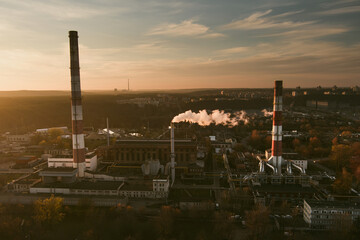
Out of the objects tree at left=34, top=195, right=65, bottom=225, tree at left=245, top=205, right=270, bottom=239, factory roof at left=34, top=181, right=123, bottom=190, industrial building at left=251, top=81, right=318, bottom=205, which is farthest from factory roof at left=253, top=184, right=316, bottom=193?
tree at left=34, top=195, right=65, bottom=225

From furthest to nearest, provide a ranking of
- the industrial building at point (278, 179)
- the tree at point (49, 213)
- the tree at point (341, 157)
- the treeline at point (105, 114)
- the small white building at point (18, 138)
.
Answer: the treeline at point (105, 114)
the small white building at point (18, 138)
the tree at point (341, 157)
the industrial building at point (278, 179)
the tree at point (49, 213)

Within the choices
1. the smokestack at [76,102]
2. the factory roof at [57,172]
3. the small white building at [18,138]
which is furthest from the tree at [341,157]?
the small white building at [18,138]

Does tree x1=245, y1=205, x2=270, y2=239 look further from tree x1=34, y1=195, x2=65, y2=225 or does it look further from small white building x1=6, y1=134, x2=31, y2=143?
small white building x1=6, y1=134, x2=31, y2=143

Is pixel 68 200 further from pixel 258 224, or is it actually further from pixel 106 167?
pixel 258 224

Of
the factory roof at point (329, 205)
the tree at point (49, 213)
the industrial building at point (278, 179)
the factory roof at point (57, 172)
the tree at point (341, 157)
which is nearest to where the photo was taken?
the tree at point (49, 213)

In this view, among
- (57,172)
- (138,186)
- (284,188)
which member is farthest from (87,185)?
(284,188)

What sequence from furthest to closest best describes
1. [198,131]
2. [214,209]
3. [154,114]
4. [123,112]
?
[123,112] → [154,114] → [198,131] → [214,209]

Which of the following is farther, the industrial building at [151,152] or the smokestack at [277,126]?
the industrial building at [151,152]

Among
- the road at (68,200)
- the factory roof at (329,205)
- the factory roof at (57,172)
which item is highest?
the factory roof at (57,172)

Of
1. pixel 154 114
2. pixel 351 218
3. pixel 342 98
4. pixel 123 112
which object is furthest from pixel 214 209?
pixel 342 98

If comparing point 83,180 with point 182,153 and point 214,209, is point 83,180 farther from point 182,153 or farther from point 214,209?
point 214,209

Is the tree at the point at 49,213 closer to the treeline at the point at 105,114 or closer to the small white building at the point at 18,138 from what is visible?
the small white building at the point at 18,138
